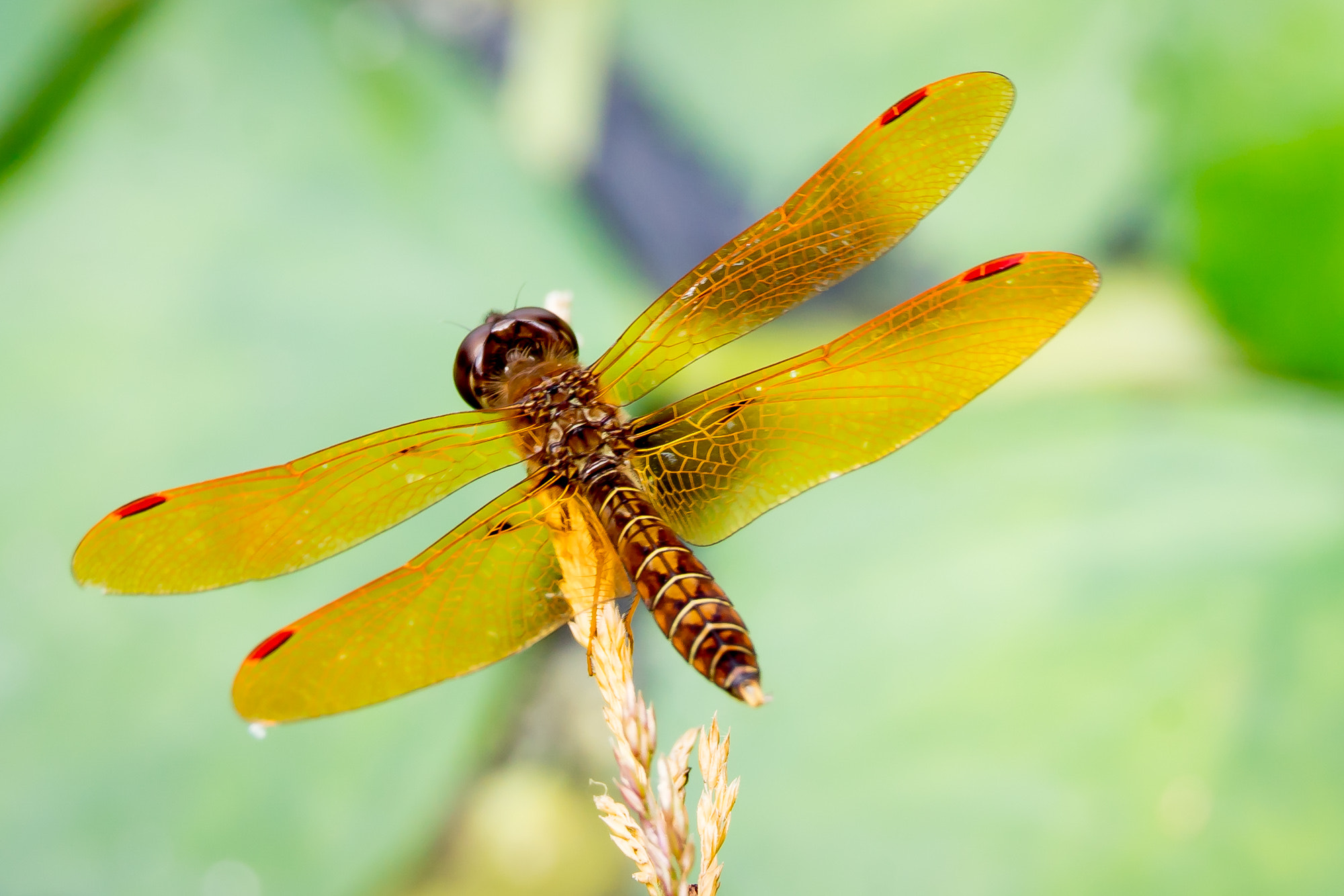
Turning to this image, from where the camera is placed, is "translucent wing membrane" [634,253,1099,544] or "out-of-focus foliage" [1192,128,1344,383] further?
"out-of-focus foliage" [1192,128,1344,383]

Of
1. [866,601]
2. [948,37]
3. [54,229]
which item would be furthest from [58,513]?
[948,37]

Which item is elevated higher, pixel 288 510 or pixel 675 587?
pixel 288 510

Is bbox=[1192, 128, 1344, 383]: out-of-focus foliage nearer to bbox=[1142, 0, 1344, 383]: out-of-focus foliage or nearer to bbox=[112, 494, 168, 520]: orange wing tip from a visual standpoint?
bbox=[1142, 0, 1344, 383]: out-of-focus foliage

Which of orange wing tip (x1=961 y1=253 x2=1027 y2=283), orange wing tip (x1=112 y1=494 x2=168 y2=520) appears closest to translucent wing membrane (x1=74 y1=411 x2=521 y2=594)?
orange wing tip (x1=112 y1=494 x2=168 y2=520)

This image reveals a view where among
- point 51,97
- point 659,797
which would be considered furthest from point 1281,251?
point 51,97

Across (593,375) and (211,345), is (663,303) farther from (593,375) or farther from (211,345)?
(211,345)

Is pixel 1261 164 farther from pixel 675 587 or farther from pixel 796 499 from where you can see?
pixel 675 587

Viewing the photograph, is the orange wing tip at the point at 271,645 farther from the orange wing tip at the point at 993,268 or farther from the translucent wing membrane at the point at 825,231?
the orange wing tip at the point at 993,268

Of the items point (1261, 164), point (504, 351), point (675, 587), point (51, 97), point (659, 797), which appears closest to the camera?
point (659, 797)

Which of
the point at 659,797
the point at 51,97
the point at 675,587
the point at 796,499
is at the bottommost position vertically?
the point at 659,797
